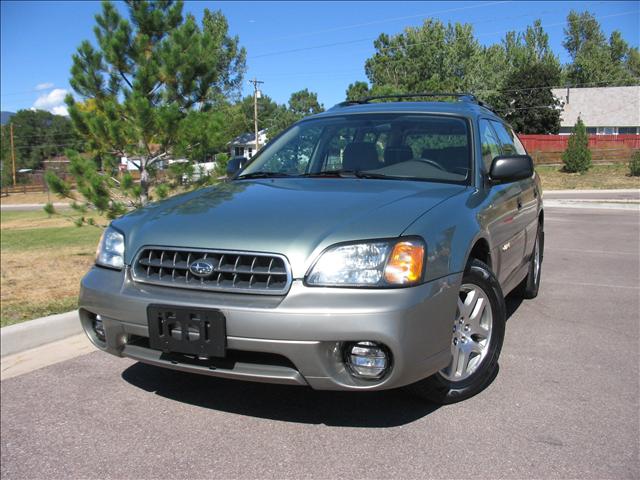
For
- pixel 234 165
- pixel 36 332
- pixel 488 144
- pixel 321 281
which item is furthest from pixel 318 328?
pixel 36 332

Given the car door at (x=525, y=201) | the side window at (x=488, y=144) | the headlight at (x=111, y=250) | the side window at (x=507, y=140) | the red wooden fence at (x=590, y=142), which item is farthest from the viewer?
the red wooden fence at (x=590, y=142)

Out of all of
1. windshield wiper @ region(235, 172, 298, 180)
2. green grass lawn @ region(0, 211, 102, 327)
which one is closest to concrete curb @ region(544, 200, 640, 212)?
green grass lawn @ region(0, 211, 102, 327)

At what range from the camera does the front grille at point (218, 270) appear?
107 inches

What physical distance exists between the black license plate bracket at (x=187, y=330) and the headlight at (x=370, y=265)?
467 mm

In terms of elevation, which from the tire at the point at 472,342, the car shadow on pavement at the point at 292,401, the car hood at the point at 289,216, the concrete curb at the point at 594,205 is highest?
the car hood at the point at 289,216

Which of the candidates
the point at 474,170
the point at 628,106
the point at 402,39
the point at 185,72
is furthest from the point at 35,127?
the point at 474,170

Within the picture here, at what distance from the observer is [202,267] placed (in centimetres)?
282

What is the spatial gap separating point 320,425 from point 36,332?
8.32ft

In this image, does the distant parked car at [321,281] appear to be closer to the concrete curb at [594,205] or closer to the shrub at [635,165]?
the concrete curb at [594,205]

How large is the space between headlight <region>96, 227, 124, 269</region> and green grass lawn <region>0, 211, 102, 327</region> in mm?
2245

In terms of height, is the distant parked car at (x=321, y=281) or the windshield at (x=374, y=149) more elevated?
the windshield at (x=374, y=149)

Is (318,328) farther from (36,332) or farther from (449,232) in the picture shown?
(36,332)

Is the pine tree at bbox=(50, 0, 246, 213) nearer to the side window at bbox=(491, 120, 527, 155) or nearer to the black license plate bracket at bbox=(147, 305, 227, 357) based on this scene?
the side window at bbox=(491, 120, 527, 155)

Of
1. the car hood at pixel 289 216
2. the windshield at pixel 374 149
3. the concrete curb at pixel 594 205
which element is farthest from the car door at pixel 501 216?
the concrete curb at pixel 594 205
